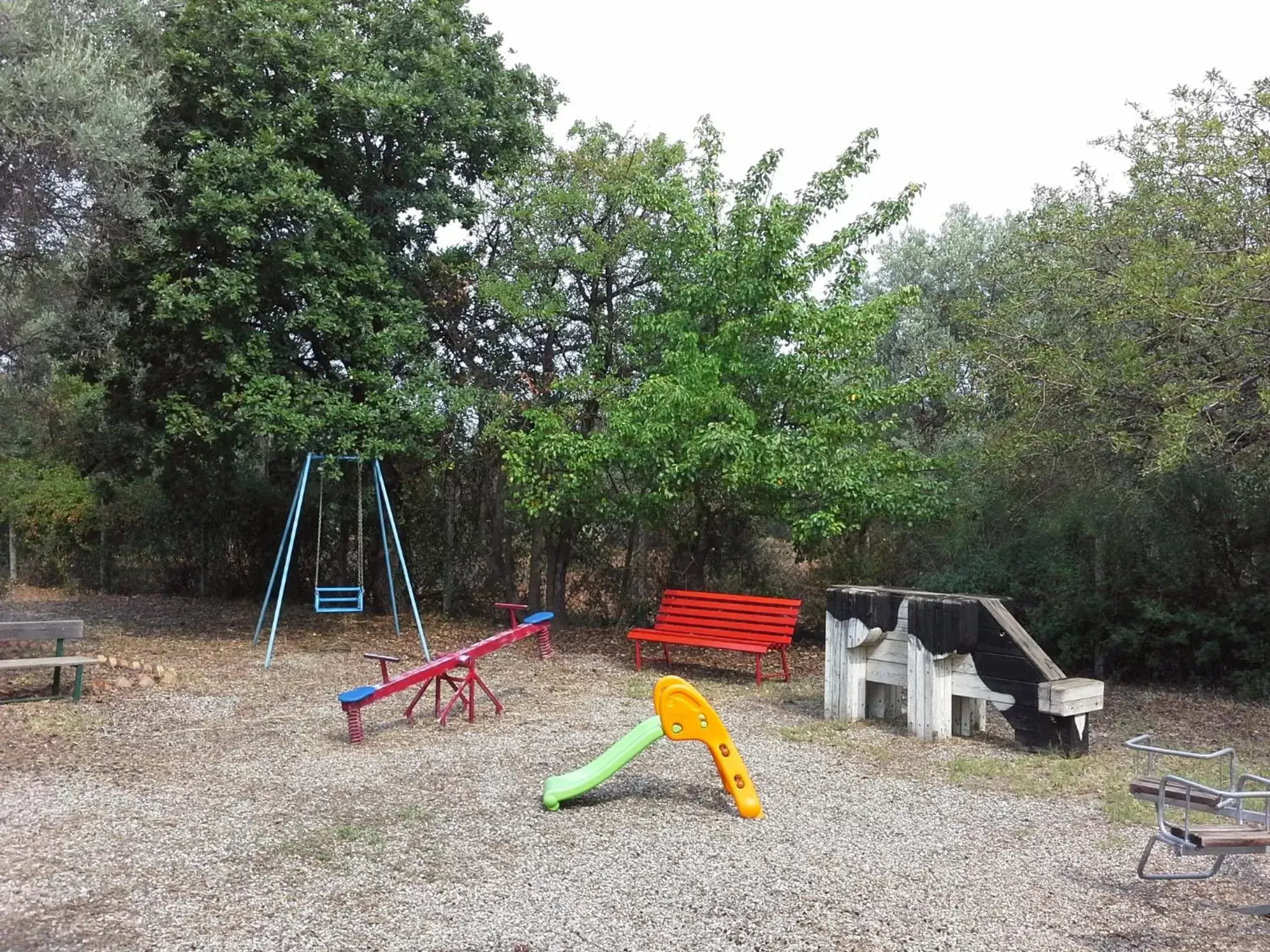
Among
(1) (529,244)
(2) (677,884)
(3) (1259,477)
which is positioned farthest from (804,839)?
(1) (529,244)

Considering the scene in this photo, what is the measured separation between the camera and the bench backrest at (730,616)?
32.3 ft

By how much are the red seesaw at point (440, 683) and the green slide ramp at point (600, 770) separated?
5.83 feet

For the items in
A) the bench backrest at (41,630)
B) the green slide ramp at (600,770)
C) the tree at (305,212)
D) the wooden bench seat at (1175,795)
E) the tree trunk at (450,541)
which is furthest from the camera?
the tree trunk at (450,541)

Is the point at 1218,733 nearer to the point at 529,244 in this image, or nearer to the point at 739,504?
the point at 739,504

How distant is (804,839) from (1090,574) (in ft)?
21.5

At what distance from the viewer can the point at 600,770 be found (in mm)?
5883

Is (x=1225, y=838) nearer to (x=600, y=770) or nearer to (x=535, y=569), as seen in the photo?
(x=600, y=770)

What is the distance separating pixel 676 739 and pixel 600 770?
490 millimetres

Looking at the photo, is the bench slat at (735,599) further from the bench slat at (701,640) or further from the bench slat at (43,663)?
the bench slat at (43,663)

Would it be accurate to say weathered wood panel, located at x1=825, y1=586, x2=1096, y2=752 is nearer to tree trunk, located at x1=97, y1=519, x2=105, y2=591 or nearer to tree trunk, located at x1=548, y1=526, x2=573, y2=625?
tree trunk, located at x1=548, y1=526, x2=573, y2=625

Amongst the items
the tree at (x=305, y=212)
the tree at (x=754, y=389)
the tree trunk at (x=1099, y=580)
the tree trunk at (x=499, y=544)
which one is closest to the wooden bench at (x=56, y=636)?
the tree at (x=305, y=212)

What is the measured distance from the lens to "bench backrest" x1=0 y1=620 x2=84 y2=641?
8.85 meters

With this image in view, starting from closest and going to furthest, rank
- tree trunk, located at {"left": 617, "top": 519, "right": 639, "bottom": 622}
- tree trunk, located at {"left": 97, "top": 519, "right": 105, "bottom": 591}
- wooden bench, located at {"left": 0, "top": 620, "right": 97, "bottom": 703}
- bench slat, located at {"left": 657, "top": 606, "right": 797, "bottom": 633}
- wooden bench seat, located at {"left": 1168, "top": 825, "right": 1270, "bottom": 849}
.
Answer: wooden bench seat, located at {"left": 1168, "top": 825, "right": 1270, "bottom": 849}, wooden bench, located at {"left": 0, "top": 620, "right": 97, "bottom": 703}, bench slat, located at {"left": 657, "top": 606, "right": 797, "bottom": 633}, tree trunk, located at {"left": 617, "top": 519, "right": 639, "bottom": 622}, tree trunk, located at {"left": 97, "top": 519, "right": 105, "bottom": 591}

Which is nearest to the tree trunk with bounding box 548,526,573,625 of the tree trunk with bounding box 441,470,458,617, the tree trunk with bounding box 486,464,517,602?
the tree trunk with bounding box 486,464,517,602
